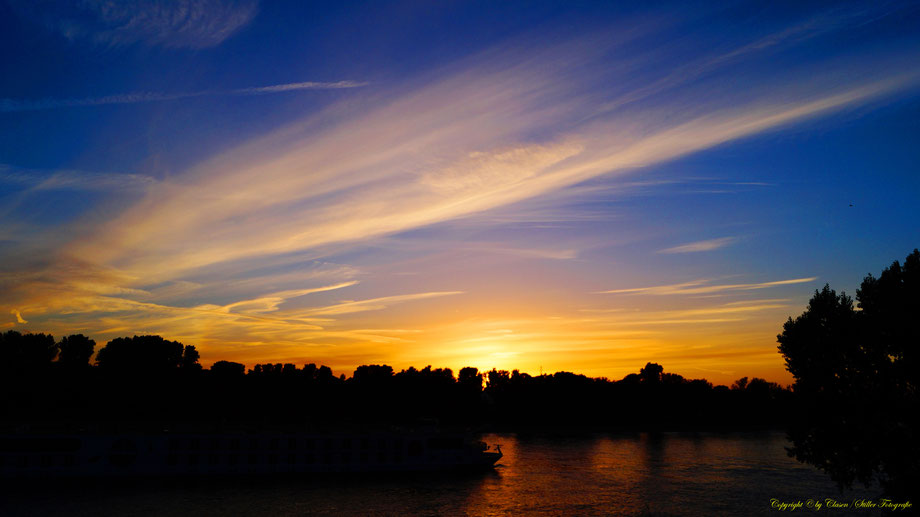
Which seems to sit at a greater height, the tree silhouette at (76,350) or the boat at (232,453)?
the tree silhouette at (76,350)

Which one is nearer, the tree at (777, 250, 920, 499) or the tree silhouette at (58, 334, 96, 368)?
the tree at (777, 250, 920, 499)

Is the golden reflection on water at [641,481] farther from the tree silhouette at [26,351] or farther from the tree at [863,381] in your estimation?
the tree silhouette at [26,351]

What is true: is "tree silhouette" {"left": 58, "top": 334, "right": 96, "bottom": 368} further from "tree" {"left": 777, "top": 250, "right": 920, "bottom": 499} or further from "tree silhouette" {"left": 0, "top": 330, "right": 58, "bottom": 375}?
Answer: "tree" {"left": 777, "top": 250, "right": 920, "bottom": 499}

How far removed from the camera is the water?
202 ft

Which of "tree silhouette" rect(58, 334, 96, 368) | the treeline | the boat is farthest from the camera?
→ "tree silhouette" rect(58, 334, 96, 368)

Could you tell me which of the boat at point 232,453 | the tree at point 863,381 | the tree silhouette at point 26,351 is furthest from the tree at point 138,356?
the tree at point 863,381

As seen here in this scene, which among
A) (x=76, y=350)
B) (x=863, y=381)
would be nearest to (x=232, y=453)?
(x=863, y=381)

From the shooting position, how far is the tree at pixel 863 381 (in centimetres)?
3697

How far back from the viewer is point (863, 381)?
40.1 meters

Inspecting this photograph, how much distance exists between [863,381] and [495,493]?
44.9 m

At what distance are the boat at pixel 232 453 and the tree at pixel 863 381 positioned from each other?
5659 cm

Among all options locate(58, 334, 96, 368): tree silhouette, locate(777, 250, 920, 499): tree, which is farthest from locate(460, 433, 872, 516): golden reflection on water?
locate(58, 334, 96, 368): tree silhouette

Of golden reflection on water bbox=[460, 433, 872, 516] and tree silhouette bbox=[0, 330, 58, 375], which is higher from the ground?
tree silhouette bbox=[0, 330, 58, 375]

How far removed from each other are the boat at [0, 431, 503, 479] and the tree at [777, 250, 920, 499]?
56.6 metres
